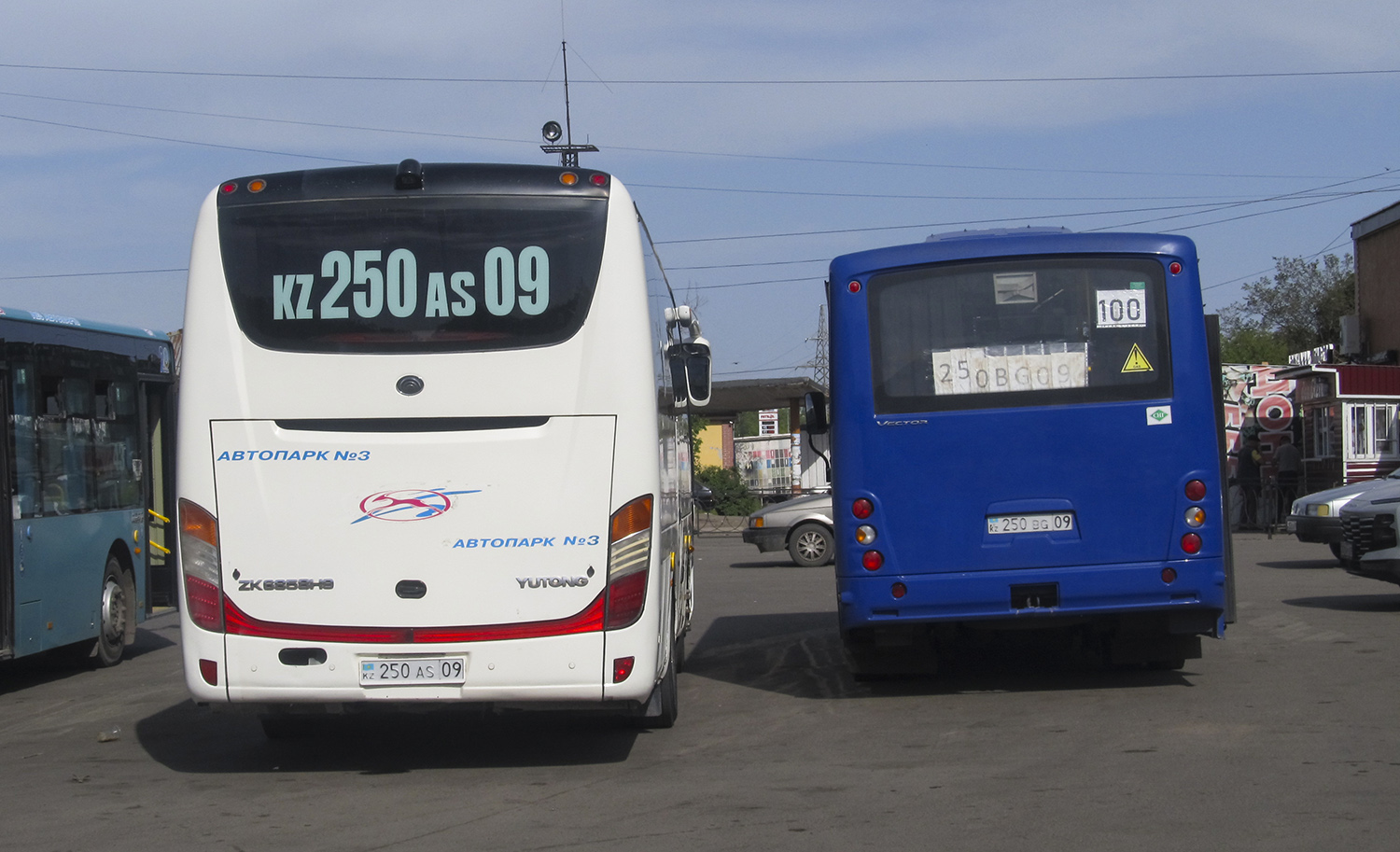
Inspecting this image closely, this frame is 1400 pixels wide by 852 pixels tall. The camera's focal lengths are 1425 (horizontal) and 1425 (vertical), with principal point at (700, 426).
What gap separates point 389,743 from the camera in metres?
8.52

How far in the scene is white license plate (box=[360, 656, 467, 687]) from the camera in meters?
7.02

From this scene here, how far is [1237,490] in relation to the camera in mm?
30875

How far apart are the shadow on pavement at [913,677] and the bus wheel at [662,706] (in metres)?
1.50

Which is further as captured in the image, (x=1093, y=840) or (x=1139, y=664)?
(x=1139, y=664)

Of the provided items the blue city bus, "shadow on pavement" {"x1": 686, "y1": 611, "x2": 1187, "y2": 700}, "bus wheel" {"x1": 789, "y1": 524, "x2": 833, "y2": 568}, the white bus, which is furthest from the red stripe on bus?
"bus wheel" {"x1": 789, "y1": 524, "x2": 833, "y2": 568}

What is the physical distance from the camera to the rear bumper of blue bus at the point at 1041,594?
8781 millimetres

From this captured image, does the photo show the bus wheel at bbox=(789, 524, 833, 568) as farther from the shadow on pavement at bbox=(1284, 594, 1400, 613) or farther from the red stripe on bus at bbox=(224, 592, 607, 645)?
the red stripe on bus at bbox=(224, 592, 607, 645)

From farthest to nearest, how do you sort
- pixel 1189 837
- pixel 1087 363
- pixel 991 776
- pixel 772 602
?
pixel 772 602
pixel 1087 363
pixel 991 776
pixel 1189 837

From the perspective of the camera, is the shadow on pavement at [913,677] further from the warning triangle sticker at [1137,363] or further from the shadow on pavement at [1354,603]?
the shadow on pavement at [1354,603]

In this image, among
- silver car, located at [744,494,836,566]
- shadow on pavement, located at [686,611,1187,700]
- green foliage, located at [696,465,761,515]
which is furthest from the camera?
green foliage, located at [696,465,761,515]

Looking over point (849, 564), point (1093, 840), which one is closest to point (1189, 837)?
point (1093, 840)

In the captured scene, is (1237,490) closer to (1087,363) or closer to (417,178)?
(1087,363)

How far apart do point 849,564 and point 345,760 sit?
3256mm

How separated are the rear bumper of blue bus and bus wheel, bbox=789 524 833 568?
13177 mm
